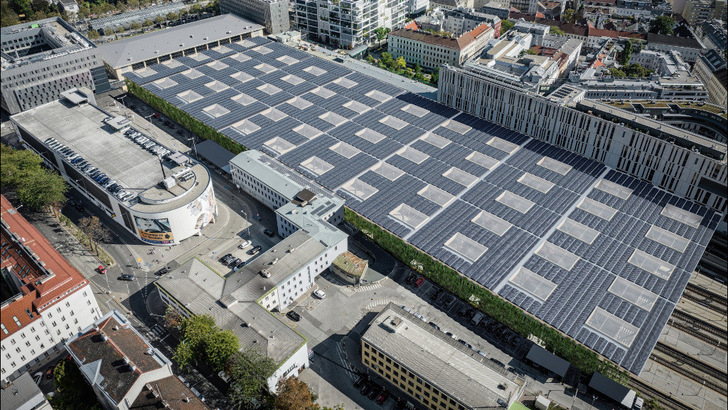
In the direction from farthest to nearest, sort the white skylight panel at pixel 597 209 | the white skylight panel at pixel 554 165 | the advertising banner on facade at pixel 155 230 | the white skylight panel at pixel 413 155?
the white skylight panel at pixel 413 155
the white skylight panel at pixel 554 165
the white skylight panel at pixel 597 209
the advertising banner on facade at pixel 155 230

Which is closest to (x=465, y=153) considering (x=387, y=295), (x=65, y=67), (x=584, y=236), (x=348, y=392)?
(x=584, y=236)

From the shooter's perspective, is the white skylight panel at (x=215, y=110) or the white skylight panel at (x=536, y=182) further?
the white skylight panel at (x=215, y=110)

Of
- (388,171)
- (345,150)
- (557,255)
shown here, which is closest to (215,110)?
(345,150)

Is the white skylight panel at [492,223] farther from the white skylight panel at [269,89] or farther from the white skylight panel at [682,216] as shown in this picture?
the white skylight panel at [269,89]

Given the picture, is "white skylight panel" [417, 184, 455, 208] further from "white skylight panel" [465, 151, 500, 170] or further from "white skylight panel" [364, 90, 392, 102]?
"white skylight panel" [364, 90, 392, 102]

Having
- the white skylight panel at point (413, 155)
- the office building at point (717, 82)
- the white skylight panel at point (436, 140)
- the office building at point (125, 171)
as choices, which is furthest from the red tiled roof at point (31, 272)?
the office building at point (717, 82)

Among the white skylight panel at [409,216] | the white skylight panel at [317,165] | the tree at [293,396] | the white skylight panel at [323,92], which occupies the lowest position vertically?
the tree at [293,396]

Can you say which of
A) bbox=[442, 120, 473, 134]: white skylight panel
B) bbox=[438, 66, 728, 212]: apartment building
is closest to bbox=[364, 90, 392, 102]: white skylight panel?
bbox=[438, 66, 728, 212]: apartment building

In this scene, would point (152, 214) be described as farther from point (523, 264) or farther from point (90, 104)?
point (523, 264)
